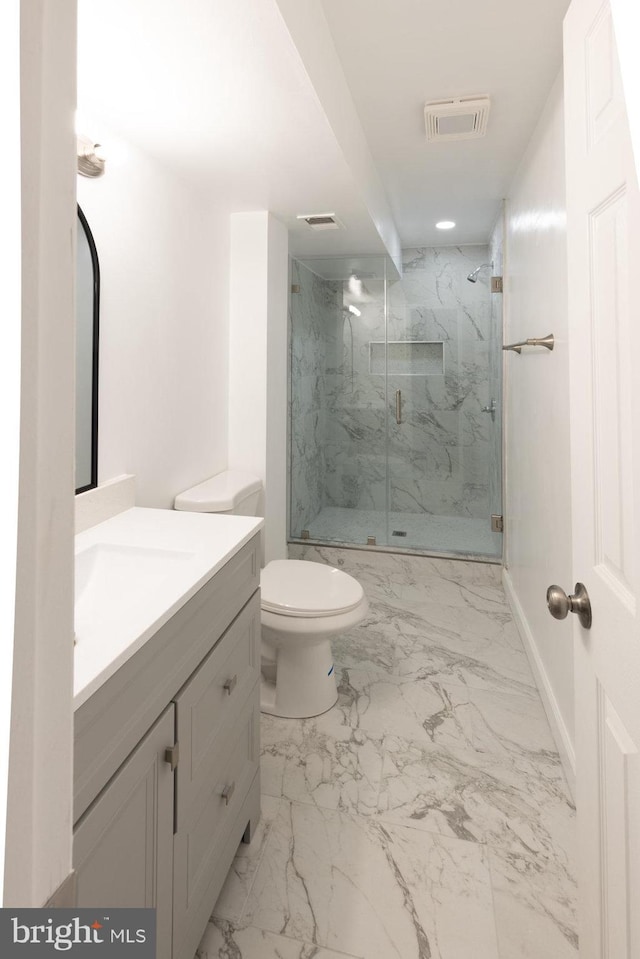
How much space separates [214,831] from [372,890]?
46 centimetres

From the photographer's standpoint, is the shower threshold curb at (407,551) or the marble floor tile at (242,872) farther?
the shower threshold curb at (407,551)

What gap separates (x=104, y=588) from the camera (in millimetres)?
1177

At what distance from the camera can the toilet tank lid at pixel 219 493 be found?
2.08 metres

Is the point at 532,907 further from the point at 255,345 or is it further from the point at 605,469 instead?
the point at 255,345

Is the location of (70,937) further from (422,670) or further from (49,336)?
(422,670)

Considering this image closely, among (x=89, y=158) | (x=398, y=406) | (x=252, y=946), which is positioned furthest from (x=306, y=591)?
(x=398, y=406)

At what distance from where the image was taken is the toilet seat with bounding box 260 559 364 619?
195 centimetres

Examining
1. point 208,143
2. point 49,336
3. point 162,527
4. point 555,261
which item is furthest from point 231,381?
point 49,336

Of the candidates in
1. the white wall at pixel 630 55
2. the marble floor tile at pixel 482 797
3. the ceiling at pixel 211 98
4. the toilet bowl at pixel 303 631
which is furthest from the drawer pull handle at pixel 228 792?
the ceiling at pixel 211 98

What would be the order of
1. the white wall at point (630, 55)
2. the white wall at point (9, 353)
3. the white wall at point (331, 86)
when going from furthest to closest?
the white wall at point (331, 86) < the white wall at point (630, 55) < the white wall at point (9, 353)

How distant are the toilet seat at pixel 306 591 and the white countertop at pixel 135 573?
57 centimetres

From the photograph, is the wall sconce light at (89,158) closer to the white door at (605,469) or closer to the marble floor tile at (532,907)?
the white door at (605,469)

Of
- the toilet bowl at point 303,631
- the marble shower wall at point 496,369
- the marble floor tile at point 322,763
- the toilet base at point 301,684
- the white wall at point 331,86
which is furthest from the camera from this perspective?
the marble shower wall at point 496,369

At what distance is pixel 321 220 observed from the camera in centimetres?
264
